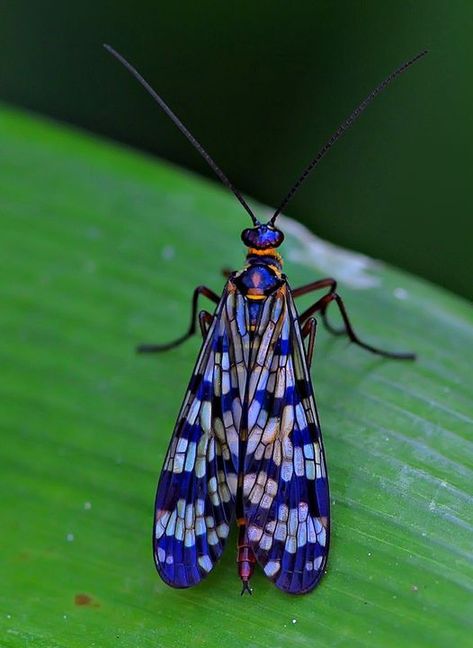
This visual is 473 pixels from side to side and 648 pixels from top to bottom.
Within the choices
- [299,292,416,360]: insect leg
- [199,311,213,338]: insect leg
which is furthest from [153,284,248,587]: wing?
[299,292,416,360]: insect leg

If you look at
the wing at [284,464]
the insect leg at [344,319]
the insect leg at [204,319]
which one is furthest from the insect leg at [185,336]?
the wing at [284,464]

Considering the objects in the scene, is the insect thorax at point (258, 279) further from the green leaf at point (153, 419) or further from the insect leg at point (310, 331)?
the green leaf at point (153, 419)

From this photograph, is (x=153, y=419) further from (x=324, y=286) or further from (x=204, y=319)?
(x=324, y=286)

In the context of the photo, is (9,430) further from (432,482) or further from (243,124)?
(243,124)

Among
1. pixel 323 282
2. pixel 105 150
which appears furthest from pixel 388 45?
pixel 323 282

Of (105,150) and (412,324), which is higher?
(412,324)

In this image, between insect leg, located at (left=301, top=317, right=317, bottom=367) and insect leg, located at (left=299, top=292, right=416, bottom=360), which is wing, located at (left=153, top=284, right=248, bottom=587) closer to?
insect leg, located at (left=301, top=317, right=317, bottom=367)

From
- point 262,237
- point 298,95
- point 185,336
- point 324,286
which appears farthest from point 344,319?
point 298,95
